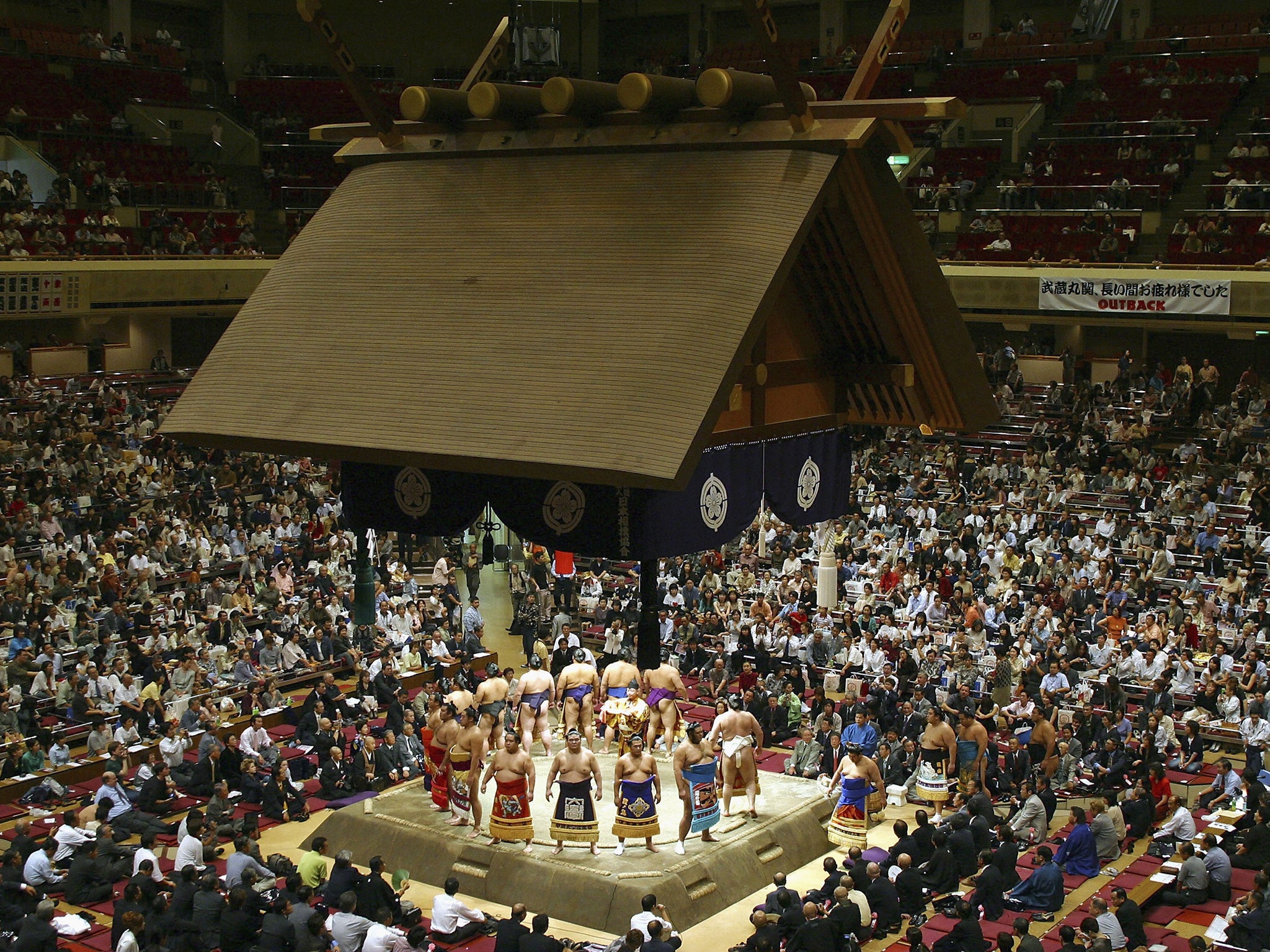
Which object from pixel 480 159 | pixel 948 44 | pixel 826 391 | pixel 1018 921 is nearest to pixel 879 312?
pixel 826 391

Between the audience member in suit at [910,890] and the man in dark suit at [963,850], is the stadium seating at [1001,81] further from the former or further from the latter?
the audience member in suit at [910,890]

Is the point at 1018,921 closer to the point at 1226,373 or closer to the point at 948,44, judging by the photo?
the point at 1226,373

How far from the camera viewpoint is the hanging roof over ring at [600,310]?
6203 millimetres

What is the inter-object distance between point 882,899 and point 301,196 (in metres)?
16.6

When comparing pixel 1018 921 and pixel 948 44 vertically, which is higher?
pixel 948 44

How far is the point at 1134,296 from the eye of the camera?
16406mm

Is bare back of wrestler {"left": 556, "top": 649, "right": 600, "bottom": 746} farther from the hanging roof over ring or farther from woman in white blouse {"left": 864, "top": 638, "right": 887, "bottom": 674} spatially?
the hanging roof over ring

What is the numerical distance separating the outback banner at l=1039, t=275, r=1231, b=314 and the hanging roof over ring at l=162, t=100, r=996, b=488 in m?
9.83

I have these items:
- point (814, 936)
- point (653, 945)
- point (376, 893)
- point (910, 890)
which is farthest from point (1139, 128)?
point (653, 945)

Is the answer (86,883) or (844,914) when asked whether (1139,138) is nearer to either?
(844,914)

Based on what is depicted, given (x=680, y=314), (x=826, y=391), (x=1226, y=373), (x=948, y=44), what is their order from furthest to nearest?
(x=948, y=44) → (x=1226, y=373) → (x=826, y=391) → (x=680, y=314)

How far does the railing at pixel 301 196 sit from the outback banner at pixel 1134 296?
1084 cm

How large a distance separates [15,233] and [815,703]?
11.3 meters

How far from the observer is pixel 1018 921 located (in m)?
6.90
